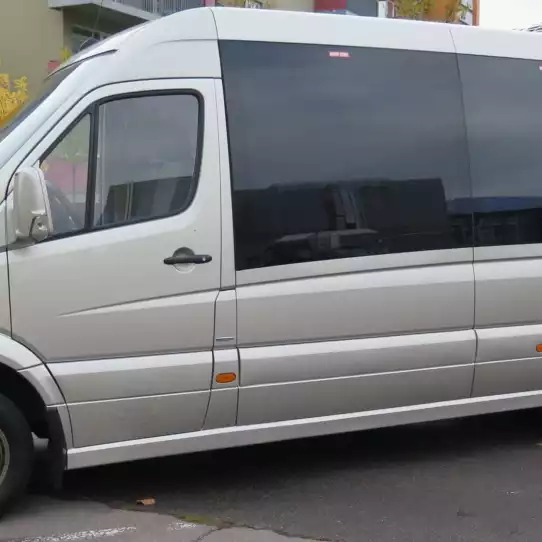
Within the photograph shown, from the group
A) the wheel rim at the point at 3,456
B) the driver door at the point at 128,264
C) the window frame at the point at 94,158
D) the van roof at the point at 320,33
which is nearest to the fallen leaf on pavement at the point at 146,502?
the driver door at the point at 128,264

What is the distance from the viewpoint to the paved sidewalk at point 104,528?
439cm

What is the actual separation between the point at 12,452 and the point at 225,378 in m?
1.24

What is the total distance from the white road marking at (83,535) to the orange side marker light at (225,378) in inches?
36.9

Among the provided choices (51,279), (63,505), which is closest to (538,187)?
(51,279)

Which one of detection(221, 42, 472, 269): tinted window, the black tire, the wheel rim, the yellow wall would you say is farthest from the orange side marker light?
the yellow wall

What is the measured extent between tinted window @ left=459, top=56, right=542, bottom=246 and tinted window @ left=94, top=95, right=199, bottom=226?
A: 6.62ft

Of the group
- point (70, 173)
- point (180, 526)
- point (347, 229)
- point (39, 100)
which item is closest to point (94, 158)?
point (70, 173)

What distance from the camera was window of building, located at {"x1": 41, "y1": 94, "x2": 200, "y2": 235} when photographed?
14.7 feet

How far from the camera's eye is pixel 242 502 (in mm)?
4961

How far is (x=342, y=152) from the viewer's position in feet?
16.9

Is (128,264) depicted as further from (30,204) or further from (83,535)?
(83,535)

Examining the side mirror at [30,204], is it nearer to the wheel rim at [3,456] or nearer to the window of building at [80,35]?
the wheel rim at [3,456]

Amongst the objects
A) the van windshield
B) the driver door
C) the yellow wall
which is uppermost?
the yellow wall

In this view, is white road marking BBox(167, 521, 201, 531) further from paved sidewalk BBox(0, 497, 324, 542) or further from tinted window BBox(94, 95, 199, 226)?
tinted window BBox(94, 95, 199, 226)
